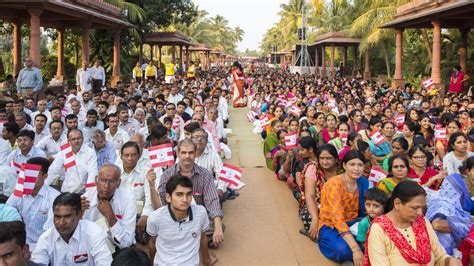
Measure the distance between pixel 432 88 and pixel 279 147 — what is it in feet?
31.9

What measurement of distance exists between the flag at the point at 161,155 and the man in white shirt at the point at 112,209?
0.93 meters

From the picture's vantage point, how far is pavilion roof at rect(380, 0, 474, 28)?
42.0ft

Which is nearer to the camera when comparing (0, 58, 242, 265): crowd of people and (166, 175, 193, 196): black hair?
(0, 58, 242, 265): crowd of people

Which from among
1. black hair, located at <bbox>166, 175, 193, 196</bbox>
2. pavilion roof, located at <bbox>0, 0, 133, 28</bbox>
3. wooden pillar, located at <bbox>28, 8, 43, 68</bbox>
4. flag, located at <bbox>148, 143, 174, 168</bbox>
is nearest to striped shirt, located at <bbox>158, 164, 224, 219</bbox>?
flag, located at <bbox>148, 143, 174, 168</bbox>

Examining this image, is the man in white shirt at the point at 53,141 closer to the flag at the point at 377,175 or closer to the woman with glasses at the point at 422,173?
the flag at the point at 377,175

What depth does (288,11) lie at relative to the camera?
57.6 meters

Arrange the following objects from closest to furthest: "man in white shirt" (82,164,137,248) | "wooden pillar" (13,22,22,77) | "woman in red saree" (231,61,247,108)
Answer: "man in white shirt" (82,164,137,248)
"wooden pillar" (13,22,22,77)
"woman in red saree" (231,61,247,108)

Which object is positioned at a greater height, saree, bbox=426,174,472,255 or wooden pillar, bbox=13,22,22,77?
wooden pillar, bbox=13,22,22,77

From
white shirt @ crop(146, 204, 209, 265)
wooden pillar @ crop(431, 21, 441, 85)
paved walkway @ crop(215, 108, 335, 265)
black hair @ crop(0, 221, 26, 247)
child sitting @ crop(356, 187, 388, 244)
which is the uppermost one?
wooden pillar @ crop(431, 21, 441, 85)

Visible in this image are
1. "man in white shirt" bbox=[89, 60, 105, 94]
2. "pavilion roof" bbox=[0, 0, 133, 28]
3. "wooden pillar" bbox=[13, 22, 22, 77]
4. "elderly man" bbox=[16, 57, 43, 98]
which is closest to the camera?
"elderly man" bbox=[16, 57, 43, 98]

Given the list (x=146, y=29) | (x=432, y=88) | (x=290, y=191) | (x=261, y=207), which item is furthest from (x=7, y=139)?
(x=146, y=29)

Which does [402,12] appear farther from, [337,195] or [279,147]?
[337,195]

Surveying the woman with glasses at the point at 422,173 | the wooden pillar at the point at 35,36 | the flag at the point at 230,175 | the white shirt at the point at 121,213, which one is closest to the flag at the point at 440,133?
the woman with glasses at the point at 422,173

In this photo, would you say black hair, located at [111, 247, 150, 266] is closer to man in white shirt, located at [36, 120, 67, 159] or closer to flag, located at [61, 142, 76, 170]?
flag, located at [61, 142, 76, 170]
